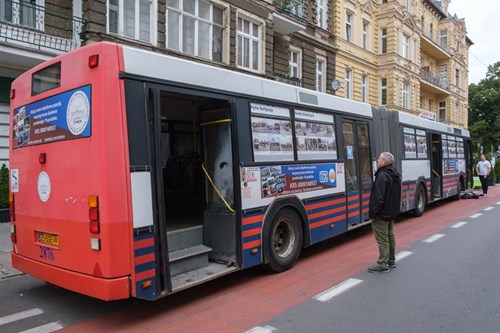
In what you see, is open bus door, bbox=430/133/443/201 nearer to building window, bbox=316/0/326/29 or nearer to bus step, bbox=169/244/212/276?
bus step, bbox=169/244/212/276

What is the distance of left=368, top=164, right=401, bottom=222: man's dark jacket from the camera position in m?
6.35

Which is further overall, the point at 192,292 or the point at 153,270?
the point at 192,292

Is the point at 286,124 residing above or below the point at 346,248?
above

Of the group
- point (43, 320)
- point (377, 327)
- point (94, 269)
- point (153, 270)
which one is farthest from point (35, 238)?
point (377, 327)

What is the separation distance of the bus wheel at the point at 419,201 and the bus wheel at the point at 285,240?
254 inches

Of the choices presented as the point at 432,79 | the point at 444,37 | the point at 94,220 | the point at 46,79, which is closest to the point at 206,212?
the point at 94,220

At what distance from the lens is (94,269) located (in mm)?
4270

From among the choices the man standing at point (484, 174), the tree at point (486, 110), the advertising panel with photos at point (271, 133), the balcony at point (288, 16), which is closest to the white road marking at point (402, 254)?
the advertising panel with photos at point (271, 133)

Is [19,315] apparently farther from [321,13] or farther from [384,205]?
[321,13]

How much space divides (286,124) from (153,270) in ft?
10.3

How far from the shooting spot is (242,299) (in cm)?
531

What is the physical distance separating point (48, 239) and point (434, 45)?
136 feet

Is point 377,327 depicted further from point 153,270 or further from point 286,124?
point 286,124

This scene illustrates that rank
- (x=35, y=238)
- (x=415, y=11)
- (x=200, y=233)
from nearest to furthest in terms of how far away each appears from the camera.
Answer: (x=35, y=238)
(x=200, y=233)
(x=415, y=11)
